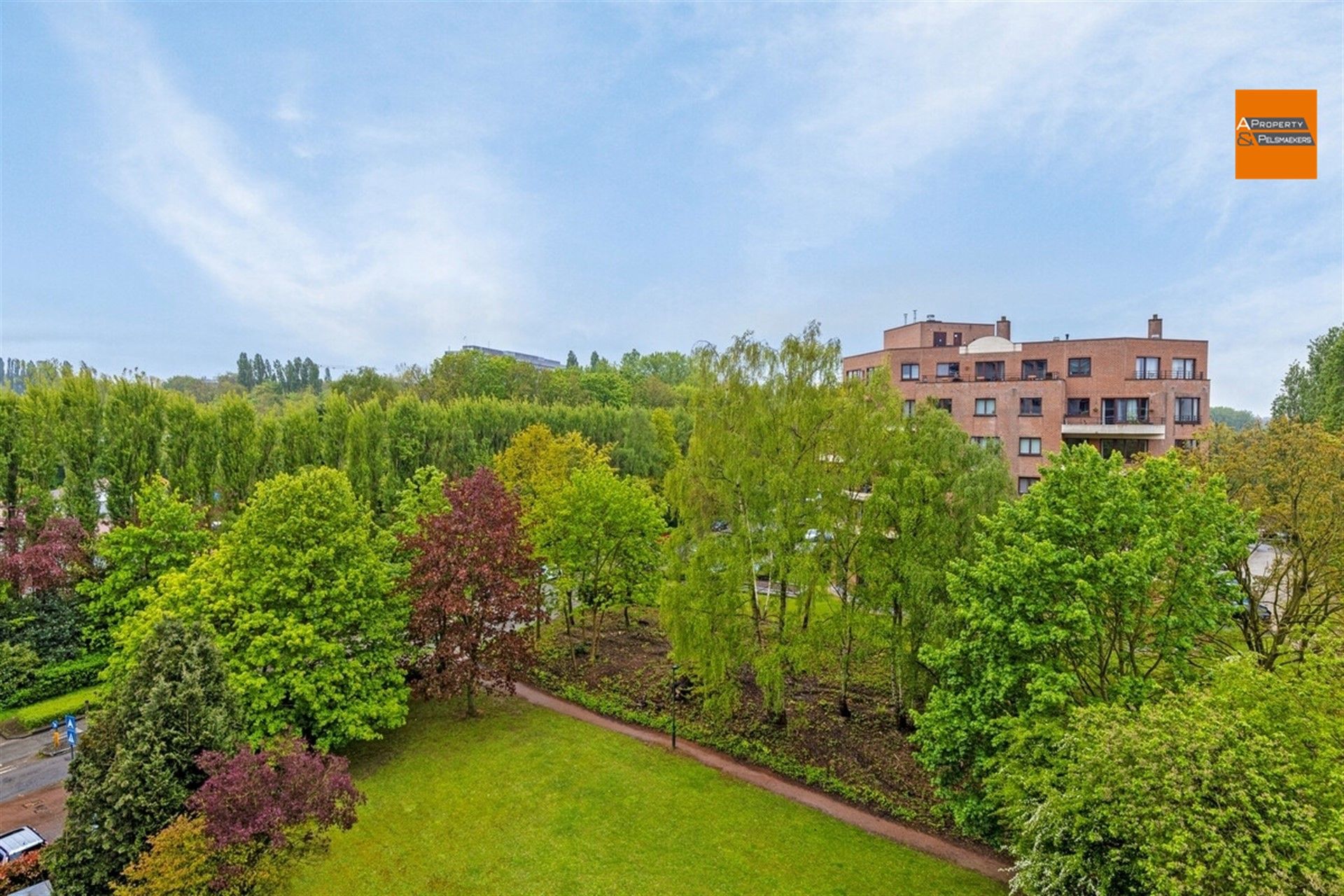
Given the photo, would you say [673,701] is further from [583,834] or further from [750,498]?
[750,498]

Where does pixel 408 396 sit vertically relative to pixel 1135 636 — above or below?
above

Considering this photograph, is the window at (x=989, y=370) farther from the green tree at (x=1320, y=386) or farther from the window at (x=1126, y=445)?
the green tree at (x=1320, y=386)

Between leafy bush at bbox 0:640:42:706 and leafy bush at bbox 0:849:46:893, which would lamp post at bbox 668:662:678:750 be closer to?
leafy bush at bbox 0:849:46:893

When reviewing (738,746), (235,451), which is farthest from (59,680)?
(738,746)

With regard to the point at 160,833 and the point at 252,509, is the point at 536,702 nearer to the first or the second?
the point at 252,509

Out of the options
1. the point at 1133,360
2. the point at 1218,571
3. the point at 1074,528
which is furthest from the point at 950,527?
the point at 1133,360

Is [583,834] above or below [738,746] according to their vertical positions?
below

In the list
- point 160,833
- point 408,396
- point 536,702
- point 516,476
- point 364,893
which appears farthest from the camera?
point 408,396

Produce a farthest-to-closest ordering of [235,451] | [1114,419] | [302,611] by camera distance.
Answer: [1114,419] → [235,451] → [302,611]
